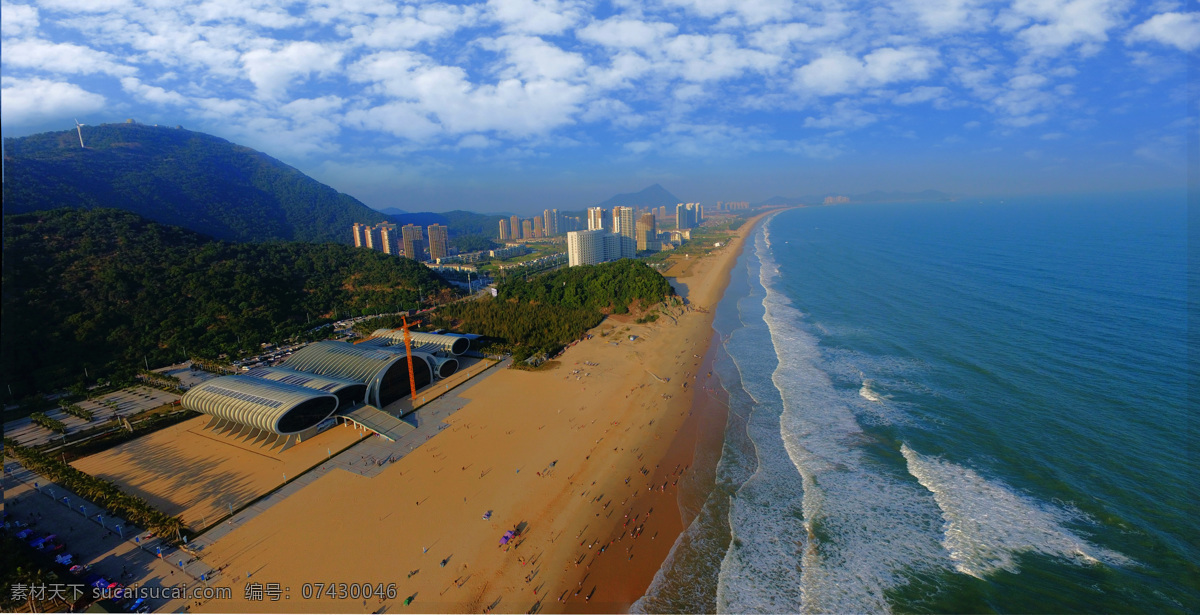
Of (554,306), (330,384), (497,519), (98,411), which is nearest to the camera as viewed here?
(497,519)

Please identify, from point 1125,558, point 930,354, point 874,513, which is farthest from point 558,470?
point 930,354

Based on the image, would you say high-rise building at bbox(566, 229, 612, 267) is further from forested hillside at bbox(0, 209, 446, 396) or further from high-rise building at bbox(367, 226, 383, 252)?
high-rise building at bbox(367, 226, 383, 252)

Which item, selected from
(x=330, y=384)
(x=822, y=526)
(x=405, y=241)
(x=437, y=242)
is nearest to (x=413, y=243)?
(x=405, y=241)

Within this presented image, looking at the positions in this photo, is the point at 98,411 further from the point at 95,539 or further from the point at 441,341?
the point at 441,341

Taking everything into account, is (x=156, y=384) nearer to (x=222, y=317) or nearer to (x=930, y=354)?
(x=222, y=317)

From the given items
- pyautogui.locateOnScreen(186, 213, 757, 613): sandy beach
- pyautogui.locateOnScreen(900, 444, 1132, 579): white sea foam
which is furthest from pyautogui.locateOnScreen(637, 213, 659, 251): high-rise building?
pyautogui.locateOnScreen(900, 444, 1132, 579): white sea foam
